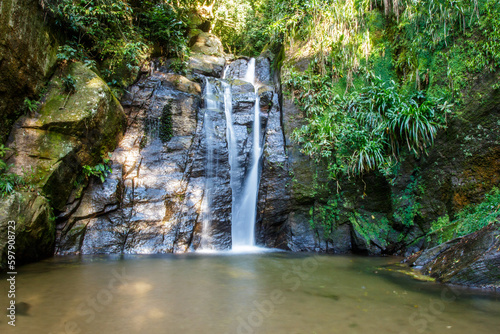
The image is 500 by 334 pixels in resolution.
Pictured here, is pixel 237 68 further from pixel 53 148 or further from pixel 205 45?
pixel 53 148

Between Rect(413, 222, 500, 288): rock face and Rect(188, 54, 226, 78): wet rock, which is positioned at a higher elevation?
Rect(188, 54, 226, 78): wet rock

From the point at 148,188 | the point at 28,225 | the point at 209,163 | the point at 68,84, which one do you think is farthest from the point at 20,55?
the point at 209,163

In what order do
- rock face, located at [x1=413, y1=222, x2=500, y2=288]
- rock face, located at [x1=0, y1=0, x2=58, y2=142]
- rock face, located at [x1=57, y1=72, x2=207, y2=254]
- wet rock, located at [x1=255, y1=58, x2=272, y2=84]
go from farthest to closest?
wet rock, located at [x1=255, y1=58, x2=272, y2=84] < rock face, located at [x1=57, y1=72, x2=207, y2=254] < rock face, located at [x1=0, y1=0, x2=58, y2=142] < rock face, located at [x1=413, y1=222, x2=500, y2=288]

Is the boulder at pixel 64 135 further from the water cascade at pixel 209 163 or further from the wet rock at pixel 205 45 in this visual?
the wet rock at pixel 205 45

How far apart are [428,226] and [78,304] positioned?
668cm

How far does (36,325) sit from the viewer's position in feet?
8.11

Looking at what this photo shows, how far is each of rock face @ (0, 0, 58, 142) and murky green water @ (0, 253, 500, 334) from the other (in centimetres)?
321

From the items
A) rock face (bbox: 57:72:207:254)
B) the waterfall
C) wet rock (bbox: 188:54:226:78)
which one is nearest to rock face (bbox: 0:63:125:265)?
rock face (bbox: 57:72:207:254)

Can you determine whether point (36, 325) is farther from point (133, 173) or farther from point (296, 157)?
point (296, 157)

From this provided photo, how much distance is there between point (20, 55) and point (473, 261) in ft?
27.6

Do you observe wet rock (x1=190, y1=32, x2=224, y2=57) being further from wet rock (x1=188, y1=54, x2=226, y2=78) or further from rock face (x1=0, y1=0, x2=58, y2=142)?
rock face (x1=0, y1=0, x2=58, y2=142)

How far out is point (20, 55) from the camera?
17.4 ft

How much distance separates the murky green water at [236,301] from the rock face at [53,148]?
71 centimetres

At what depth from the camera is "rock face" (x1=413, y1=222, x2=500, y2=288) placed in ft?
11.8
